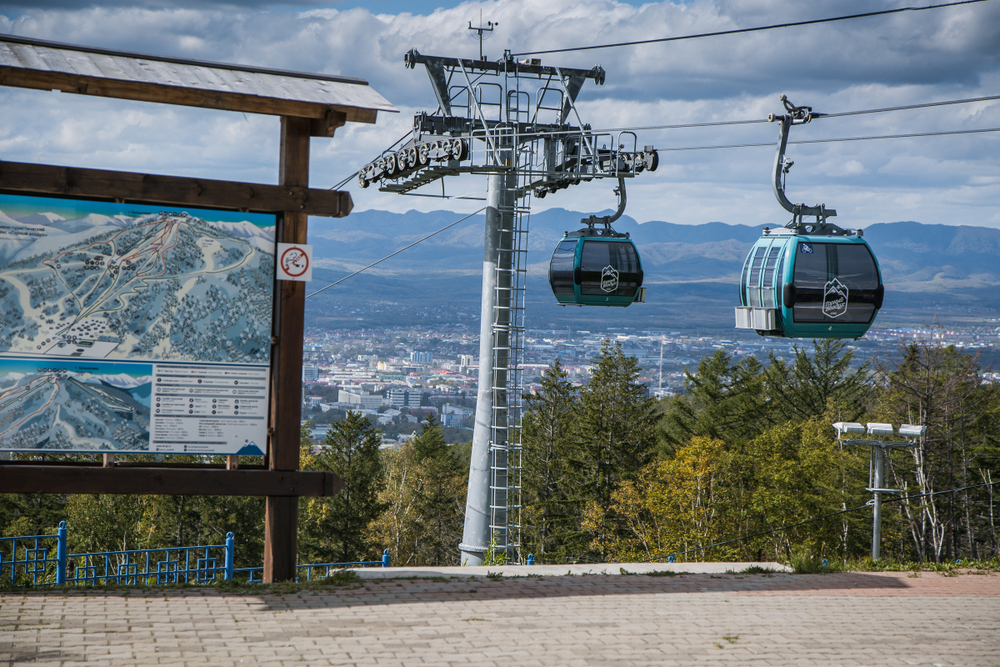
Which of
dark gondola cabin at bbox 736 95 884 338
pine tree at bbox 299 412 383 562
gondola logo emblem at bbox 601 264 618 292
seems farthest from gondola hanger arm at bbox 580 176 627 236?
pine tree at bbox 299 412 383 562

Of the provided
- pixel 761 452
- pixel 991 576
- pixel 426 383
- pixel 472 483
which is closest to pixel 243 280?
pixel 991 576

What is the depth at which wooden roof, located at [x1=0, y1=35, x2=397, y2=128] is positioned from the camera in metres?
7.39

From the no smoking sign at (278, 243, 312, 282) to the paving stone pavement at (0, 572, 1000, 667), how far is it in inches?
104

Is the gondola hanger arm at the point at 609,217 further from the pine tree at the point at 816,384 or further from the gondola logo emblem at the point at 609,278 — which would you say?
the pine tree at the point at 816,384

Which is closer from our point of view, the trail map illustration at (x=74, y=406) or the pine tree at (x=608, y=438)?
the trail map illustration at (x=74, y=406)

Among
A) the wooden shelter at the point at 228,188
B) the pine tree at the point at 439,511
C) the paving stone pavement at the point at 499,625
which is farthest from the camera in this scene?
the pine tree at the point at 439,511

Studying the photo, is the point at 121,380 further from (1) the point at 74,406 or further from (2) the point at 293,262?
(2) the point at 293,262

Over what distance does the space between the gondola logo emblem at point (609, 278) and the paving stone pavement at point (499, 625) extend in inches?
293

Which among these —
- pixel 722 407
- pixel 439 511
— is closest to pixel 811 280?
pixel 722 407

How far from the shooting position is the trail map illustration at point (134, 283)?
7547 mm

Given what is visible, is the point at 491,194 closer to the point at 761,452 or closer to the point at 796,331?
the point at 796,331

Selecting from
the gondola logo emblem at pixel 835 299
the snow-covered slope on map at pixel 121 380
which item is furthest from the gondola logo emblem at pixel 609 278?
the snow-covered slope on map at pixel 121 380

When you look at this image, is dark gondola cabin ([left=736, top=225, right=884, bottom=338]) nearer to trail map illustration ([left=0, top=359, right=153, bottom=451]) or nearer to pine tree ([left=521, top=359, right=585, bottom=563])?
trail map illustration ([left=0, top=359, right=153, bottom=451])

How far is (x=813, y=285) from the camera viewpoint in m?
10.5
